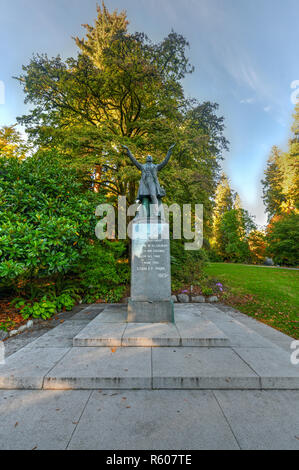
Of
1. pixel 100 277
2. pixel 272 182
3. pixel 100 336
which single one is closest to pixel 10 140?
pixel 100 277

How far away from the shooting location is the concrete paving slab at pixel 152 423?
2.01 metres

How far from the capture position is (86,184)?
9.87 meters

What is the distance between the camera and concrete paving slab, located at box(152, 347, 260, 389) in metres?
2.91

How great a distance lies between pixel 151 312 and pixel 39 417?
2.99m

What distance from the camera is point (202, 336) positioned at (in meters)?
4.07

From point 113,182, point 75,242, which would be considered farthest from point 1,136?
point 75,242

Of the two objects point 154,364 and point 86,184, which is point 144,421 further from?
point 86,184

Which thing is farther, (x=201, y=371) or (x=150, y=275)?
(x=150, y=275)

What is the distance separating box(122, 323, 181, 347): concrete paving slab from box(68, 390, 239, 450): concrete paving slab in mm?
1147

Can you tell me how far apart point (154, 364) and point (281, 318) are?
17.7 ft

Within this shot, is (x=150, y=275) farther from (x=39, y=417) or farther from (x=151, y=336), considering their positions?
(x=39, y=417)

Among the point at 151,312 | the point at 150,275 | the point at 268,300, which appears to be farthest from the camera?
the point at 268,300

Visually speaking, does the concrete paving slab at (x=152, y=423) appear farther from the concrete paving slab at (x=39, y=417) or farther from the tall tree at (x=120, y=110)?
the tall tree at (x=120, y=110)
